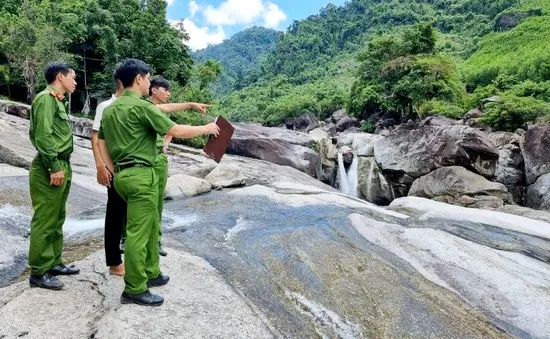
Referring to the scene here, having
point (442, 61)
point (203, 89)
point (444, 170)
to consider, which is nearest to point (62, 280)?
point (444, 170)

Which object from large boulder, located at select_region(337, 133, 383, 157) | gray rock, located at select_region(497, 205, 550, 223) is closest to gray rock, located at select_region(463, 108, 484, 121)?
large boulder, located at select_region(337, 133, 383, 157)

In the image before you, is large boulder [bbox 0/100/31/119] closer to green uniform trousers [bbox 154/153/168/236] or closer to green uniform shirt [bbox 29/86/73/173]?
green uniform shirt [bbox 29/86/73/173]

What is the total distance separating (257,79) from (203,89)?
85351mm

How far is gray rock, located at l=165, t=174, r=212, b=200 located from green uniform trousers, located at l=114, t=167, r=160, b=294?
26.6ft

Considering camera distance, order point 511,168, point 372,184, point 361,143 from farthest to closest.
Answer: point 361,143, point 372,184, point 511,168

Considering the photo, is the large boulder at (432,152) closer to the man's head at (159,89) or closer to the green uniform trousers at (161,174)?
the man's head at (159,89)

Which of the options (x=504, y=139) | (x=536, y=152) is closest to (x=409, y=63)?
(x=504, y=139)

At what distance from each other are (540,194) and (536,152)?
2.07m

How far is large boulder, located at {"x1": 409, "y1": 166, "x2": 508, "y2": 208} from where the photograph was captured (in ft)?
56.2

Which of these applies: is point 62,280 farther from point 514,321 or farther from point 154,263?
point 514,321

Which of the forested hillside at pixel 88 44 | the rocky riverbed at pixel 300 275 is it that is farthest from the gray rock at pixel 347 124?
the rocky riverbed at pixel 300 275

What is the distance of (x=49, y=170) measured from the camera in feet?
15.8

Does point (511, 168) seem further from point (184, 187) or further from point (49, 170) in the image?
point (49, 170)

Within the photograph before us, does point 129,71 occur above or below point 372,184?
above
